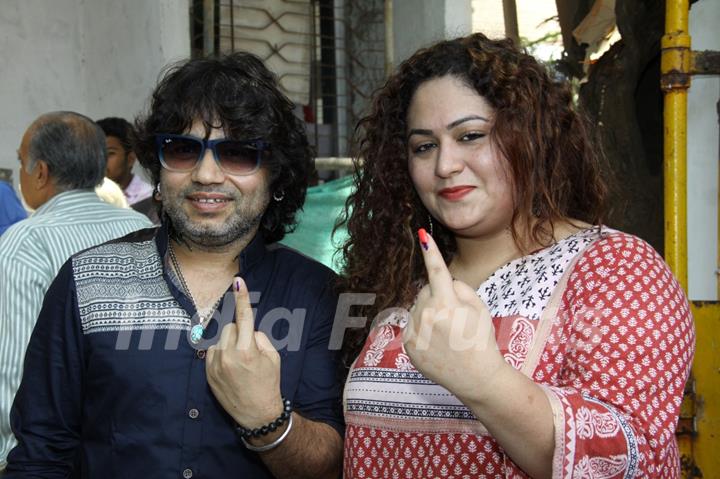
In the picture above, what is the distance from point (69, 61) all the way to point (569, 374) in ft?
18.2

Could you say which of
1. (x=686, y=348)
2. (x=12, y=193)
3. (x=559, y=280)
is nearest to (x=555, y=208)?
(x=559, y=280)

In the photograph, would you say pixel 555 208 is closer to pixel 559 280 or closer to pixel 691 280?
pixel 559 280

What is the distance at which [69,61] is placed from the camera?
6492 millimetres

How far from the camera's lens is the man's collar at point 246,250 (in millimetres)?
2455

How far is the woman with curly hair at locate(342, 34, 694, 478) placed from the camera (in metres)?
1.69

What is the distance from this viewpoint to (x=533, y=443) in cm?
170

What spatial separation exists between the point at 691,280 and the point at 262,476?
1817mm

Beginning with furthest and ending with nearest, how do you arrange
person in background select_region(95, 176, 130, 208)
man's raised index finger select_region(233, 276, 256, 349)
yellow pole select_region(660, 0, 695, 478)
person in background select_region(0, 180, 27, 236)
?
1. person in background select_region(0, 180, 27, 236)
2. person in background select_region(95, 176, 130, 208)
3. yellow pole select_region(660, 0, 695, 478)
4. man's raised index finger select_region(233, 276, 256, 349)

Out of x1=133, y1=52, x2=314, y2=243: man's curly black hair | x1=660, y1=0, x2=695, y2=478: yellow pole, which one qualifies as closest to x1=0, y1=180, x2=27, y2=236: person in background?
x1=133, y1=52, x2=314, y2=243: man's curly black hair

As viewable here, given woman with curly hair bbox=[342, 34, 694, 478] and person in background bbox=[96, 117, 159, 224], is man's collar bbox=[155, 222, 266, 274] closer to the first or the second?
woman with curly hair bbox=[342, 34, 694, 478]

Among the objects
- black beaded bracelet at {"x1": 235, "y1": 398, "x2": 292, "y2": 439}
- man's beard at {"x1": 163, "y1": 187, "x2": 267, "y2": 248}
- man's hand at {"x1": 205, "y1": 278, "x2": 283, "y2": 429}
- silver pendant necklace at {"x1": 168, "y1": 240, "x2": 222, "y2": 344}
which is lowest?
black beaded bracelet at {"x1": 235, "y1": 398, "x2": 292, "y2": 439}

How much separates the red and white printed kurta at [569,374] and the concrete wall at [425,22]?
3060 millimetres

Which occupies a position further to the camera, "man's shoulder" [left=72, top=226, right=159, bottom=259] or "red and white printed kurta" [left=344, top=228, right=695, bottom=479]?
"man's shoulder" [left=72, top=226, right=159, bottom=259]

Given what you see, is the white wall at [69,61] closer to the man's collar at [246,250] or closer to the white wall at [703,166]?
the man's collar at [246,250]
